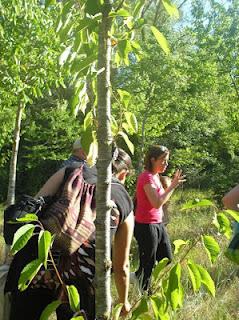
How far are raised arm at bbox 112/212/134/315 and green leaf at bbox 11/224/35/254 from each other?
104 cm

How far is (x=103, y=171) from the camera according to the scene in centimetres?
145

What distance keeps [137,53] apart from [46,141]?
15.6 metres

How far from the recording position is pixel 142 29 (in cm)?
153

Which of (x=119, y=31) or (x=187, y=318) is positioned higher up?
(x=119, y=31)

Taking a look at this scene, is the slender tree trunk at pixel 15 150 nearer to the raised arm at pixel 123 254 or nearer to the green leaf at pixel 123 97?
the raised arm at pixel 123 254

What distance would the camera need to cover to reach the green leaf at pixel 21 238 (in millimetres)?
1480

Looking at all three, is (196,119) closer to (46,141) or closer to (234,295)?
(46,141)

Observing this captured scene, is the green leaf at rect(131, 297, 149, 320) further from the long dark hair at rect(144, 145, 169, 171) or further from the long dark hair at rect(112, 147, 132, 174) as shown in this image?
the long dark hair at rect(144, 145, 169, 171)

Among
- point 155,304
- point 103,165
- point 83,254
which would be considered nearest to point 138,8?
point 103,165

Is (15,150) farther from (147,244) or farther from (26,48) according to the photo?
(147,244)

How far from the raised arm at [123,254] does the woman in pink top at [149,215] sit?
6.82ft

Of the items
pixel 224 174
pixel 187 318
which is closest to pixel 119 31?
pixel 187 318

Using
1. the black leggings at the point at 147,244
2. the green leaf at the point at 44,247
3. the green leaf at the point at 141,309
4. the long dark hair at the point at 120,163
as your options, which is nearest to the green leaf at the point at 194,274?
the green leaf at the point at 141,309

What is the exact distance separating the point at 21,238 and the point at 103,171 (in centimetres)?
33
